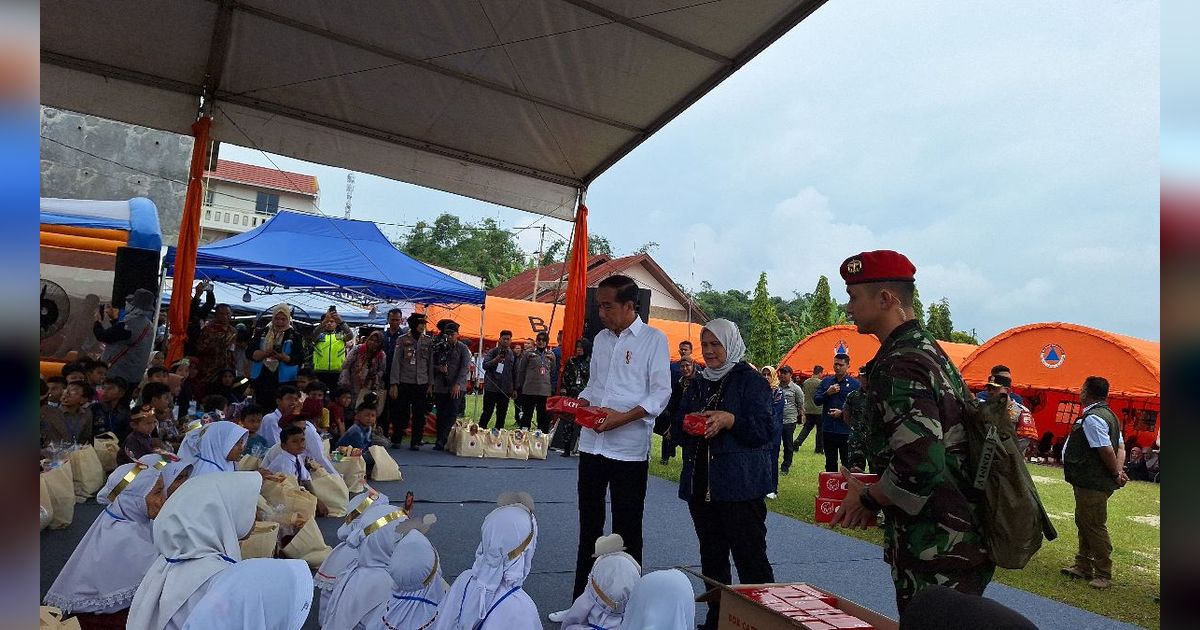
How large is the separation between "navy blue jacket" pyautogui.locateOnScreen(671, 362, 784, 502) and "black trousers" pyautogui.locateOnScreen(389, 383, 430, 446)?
25.1 ft

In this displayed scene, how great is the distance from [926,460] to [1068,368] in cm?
1819

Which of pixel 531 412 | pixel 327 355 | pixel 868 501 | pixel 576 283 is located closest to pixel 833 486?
pixel 868 501

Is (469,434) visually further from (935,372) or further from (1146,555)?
(935,372)

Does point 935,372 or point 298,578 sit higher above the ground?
point 935,372

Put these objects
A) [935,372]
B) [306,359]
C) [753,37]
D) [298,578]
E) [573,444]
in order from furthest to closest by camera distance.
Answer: [573,444]
[306,359]
[753,37]
[298,578]
[935,372]

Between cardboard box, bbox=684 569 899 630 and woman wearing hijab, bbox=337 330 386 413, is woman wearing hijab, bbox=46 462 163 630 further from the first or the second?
woman wearing hijab, bbox=337 330 386 413

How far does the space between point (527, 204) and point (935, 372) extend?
6.46 metres

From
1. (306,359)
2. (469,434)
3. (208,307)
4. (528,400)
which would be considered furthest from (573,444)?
(208,307)

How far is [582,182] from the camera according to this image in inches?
316

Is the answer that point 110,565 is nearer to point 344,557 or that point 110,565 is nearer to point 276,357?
point 344,557

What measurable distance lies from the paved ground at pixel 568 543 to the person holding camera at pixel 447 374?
65.2 inches

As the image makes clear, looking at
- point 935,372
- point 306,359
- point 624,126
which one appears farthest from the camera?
point 306,359

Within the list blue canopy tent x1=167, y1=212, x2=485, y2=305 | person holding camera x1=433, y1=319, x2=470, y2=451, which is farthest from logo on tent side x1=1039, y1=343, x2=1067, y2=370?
person holding camera x1=433, y1=319, x2=470, y2=451

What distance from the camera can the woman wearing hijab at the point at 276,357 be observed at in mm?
9305
